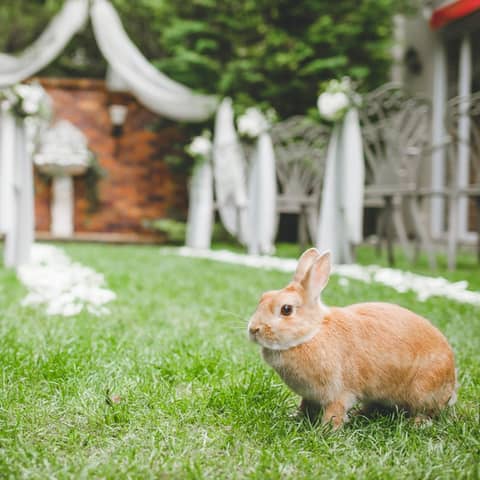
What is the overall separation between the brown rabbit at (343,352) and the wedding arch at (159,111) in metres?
3.67

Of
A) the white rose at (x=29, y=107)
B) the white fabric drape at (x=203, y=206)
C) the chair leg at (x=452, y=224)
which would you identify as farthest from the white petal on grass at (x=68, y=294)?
the white fabric drape at (x=203, y=206)

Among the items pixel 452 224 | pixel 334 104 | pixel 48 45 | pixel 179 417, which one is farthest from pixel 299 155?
pixel 179 417

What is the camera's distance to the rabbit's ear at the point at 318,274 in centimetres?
122

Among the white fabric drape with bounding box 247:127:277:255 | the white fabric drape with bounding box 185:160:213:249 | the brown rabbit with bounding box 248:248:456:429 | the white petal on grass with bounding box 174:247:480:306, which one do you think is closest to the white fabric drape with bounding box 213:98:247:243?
the white fabric drape with bounding box 185:160:213:249

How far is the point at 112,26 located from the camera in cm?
791

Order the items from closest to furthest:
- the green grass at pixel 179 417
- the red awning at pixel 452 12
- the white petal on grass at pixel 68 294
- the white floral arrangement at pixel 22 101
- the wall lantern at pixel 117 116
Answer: the green grass at pixel 179 417 < the white petal on grass at pixel 68 294 < the white floral arrangement at pixel 22 101 < the red awning at pixel 452 12 < the wall lantern at pixel 117 116

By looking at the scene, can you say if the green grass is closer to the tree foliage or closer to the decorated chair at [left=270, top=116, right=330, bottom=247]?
the decorated chair at [left=270, top=116, right=330, bottom=247]

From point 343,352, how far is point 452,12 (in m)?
6.66

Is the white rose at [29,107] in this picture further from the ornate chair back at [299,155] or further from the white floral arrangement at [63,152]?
the white floral arrangement at [63,152]

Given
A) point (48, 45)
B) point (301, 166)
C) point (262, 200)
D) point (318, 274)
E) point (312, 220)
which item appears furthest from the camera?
point (48, 45)

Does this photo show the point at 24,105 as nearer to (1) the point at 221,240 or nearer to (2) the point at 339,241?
(2) the point at 339,241

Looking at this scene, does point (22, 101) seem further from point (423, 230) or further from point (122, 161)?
point (122, 161)

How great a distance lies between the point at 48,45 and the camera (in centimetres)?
783

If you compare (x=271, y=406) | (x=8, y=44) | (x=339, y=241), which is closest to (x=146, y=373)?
(x=271, y=406)
